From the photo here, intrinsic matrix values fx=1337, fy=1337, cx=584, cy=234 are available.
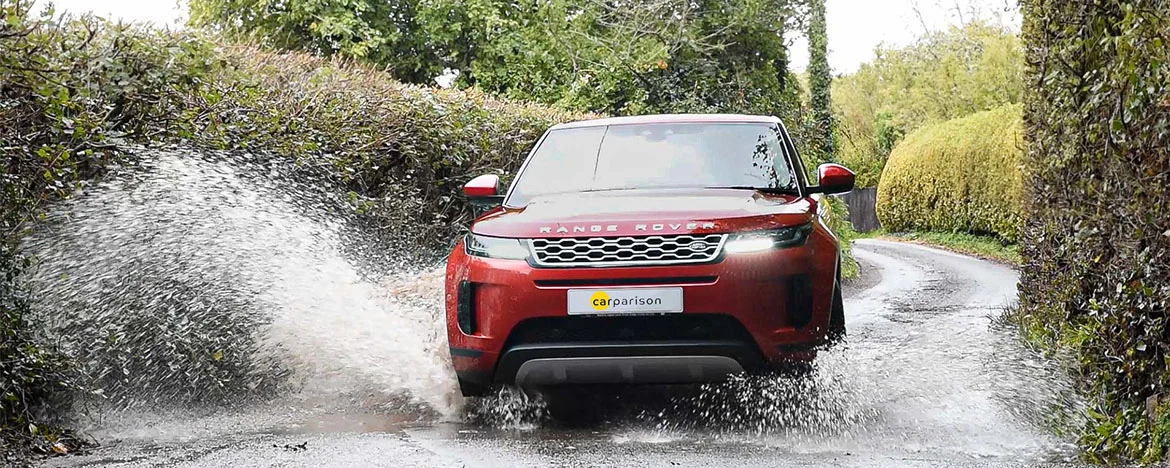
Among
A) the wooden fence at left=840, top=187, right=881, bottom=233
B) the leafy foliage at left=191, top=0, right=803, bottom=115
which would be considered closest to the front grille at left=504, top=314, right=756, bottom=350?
the leafy foliage at left=191, top=0, right=803, bottom=115

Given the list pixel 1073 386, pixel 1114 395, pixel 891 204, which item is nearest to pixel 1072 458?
pixel 1114 395

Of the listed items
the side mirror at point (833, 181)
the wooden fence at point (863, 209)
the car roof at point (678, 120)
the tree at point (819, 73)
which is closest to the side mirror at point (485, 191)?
the car roof at point (678, 120)

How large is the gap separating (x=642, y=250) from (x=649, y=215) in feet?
0.68

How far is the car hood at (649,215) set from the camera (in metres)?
5.95

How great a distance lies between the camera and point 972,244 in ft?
95.0

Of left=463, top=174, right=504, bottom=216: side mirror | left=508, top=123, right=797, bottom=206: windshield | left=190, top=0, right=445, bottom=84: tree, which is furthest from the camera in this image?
left=190, top=0, right=445, bottom=84: tree

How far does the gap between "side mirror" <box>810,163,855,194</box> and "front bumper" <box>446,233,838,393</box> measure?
43.3 inches

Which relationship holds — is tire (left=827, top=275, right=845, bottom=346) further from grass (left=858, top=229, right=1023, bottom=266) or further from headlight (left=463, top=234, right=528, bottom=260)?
grass (left=858, top=229, right=1023, bottom=266)

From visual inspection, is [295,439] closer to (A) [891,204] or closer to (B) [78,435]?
(B) [78,435]

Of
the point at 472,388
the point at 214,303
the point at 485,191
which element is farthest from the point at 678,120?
the point at 214,303

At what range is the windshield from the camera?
A: 23.2 ft

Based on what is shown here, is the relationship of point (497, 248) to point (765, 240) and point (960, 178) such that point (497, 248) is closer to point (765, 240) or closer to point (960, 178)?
point (765, 240)

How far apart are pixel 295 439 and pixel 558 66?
69.6ft

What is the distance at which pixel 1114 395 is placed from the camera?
19.6ft
